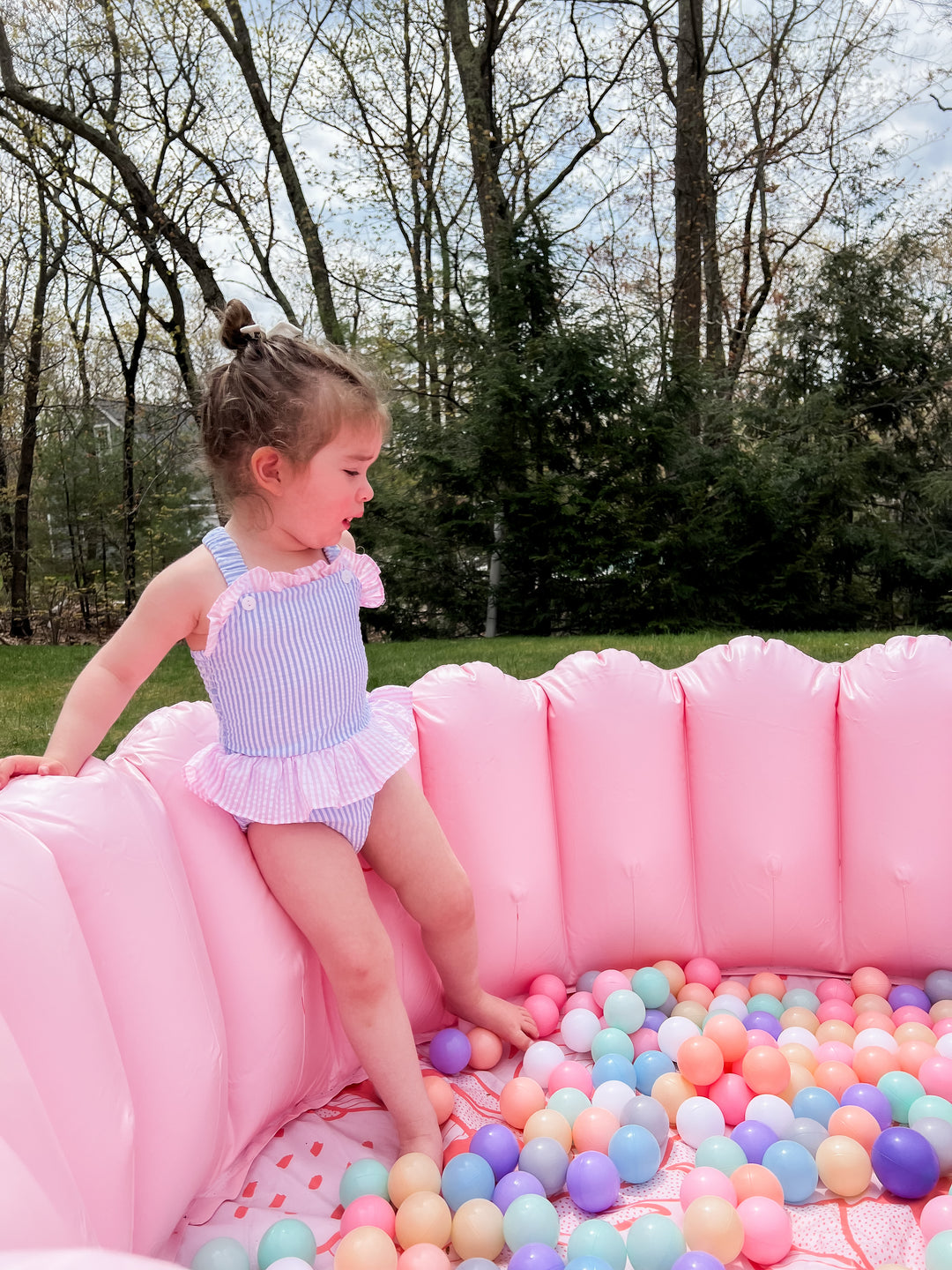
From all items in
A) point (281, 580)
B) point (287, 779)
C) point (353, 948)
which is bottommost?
point (353, 948)

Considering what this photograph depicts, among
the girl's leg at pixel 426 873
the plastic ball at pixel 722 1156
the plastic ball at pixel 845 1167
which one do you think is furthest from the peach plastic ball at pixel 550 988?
the plastic ball at pixel 845 1167

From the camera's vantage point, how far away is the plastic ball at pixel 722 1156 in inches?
51.4

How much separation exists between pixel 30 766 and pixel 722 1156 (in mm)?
1051

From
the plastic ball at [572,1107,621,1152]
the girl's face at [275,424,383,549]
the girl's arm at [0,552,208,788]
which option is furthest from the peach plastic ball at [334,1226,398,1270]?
the girl's face at [275,424,383,549]

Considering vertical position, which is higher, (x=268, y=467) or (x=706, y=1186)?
(x=268, y=467)

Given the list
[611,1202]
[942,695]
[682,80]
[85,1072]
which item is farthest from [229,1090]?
[682,80]

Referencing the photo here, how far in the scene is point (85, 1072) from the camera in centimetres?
99

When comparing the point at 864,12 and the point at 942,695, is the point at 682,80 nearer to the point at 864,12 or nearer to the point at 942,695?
the point at 864,12

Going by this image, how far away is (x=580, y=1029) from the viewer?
165 cm

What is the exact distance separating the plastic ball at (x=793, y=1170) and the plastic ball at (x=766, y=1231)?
0.28 feet

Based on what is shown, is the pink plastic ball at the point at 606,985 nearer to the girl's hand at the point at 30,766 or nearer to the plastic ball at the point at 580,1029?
the plastic ball at the point at 580,1029

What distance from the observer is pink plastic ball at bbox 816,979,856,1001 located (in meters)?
1.77

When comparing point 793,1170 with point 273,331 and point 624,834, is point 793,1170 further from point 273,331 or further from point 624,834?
point 273,331

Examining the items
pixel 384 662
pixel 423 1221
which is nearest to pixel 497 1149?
pixel 423 1221
